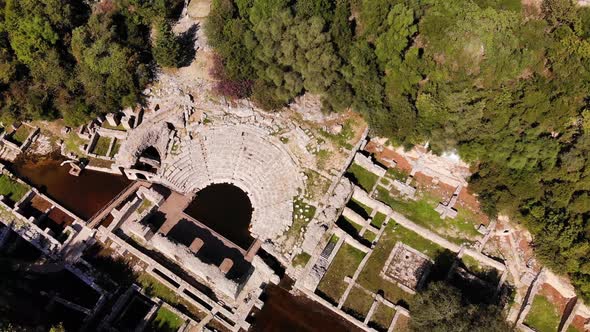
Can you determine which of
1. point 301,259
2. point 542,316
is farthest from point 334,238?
point 542,316

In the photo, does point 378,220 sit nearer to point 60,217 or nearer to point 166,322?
point 166,322

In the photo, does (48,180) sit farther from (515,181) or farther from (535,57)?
(535,57)

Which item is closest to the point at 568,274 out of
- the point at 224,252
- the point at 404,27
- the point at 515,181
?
the point at 515,181

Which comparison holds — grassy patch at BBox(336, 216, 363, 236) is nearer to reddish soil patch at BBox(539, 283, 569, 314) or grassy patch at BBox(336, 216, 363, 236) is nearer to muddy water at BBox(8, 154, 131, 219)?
reddish soil patch at BBox(539, 283, 569, 314)

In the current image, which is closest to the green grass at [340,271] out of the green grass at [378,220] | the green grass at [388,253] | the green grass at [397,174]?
the green grass at [388,253]

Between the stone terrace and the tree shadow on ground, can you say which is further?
the stone terrace

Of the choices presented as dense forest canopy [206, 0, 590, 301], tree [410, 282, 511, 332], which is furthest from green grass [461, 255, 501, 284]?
tree [410, 282, 511, 332]

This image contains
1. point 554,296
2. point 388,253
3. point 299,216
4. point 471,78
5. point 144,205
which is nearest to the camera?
point 554,296
